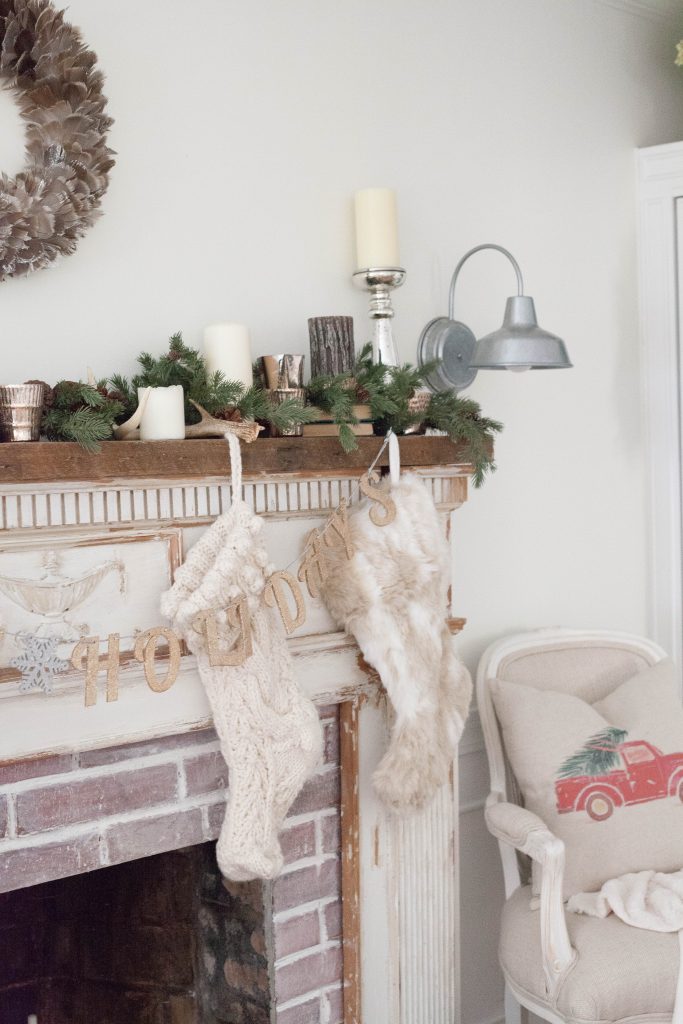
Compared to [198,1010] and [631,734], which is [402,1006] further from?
[631,734]

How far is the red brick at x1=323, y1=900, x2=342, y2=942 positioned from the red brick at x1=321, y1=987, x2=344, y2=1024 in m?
0.11

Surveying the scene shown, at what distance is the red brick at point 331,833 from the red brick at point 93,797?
35 centimetres

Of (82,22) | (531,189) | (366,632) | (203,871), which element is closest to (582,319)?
(531,189)

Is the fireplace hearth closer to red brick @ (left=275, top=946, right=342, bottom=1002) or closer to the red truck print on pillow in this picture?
red brick @ (left=275, top=946, right=342, bottom=1002)

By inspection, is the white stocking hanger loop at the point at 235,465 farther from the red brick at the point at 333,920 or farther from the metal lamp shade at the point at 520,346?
the red brick at the point at 333,920

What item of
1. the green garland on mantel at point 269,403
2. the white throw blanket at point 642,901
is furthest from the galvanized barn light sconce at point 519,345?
the white throw blanket at point 642,901

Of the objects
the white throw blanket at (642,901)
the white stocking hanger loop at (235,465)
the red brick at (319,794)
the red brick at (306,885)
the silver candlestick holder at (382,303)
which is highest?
the silver candlestick holder at (382,303)

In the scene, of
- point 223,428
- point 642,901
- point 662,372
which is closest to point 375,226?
point 223,428

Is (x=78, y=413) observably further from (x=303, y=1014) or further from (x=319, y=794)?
(x=303, y=1014)

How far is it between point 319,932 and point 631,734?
821 millimetres

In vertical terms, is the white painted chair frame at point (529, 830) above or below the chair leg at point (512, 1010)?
above

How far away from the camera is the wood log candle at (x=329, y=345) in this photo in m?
2.04

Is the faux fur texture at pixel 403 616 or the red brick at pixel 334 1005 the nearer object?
the faux fur texture at pixel 403 616

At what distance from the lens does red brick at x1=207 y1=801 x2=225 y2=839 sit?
1.91 meters
